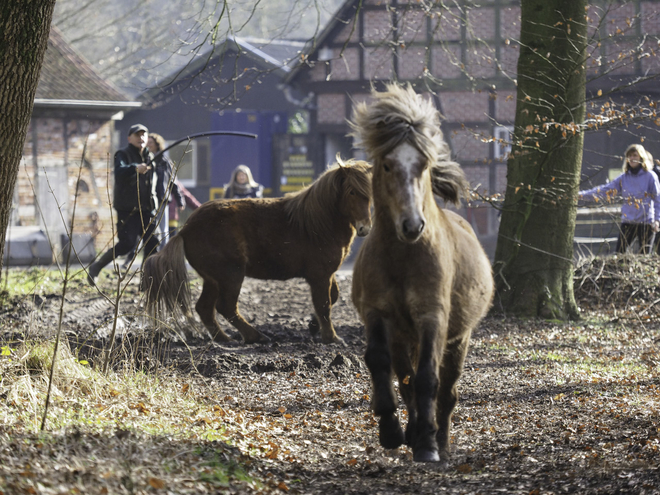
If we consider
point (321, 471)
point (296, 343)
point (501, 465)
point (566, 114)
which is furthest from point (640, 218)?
point (321, 471)

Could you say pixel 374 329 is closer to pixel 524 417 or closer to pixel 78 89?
pixel 524 417

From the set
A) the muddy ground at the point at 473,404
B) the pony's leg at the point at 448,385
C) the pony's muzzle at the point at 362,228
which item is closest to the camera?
the muddy ground at the point at 473,404

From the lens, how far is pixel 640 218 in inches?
424

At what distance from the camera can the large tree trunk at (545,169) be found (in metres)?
9.10

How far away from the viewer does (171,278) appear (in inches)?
306

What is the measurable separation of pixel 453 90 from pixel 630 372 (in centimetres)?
1812

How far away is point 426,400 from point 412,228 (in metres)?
0.88

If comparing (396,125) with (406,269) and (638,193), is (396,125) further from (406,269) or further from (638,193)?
(638,193)

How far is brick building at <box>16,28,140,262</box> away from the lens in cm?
2222

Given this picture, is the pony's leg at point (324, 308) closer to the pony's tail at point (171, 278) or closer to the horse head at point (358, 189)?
the horse head at point (358, 189)

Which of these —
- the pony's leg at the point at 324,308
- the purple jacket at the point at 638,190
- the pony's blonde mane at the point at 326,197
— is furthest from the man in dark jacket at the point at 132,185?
the purple jacket at the point at 638,190

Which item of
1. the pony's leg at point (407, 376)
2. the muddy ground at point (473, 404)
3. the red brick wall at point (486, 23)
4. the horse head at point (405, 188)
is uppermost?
the red brick wall at point (486, 23)

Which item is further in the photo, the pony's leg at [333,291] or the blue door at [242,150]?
the blue door at [242,150]

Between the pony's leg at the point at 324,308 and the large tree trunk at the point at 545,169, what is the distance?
254 centimetres
